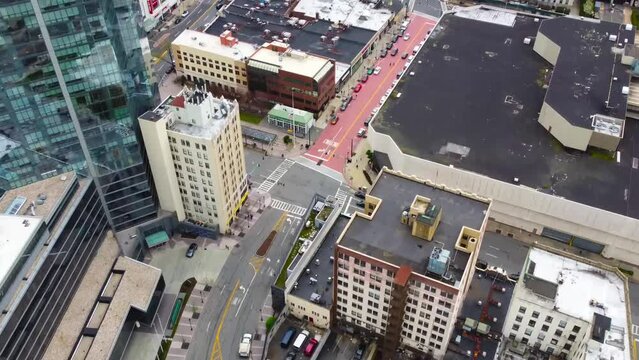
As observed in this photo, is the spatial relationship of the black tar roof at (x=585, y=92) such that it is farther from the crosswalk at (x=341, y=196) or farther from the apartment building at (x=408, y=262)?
the crosswalk at (x=341, y=196)

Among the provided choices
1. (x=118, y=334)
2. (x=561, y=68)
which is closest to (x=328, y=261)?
(x=118, y=334)

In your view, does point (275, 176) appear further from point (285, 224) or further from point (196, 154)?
point (196, 154)

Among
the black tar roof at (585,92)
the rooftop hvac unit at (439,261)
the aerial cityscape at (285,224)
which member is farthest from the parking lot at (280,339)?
the black tar roof at (585,92)

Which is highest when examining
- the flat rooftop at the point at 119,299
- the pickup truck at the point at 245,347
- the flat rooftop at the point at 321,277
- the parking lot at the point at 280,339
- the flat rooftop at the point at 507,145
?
the flat rooftop at the point at 507,145

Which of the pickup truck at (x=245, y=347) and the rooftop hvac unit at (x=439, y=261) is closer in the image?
the rooftop hvac unit at (x=439, y=261)

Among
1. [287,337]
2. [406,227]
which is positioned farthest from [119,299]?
[406,227]

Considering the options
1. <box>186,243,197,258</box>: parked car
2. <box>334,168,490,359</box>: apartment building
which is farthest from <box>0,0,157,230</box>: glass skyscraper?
<box>334,168,490,359</box>: apartment building
